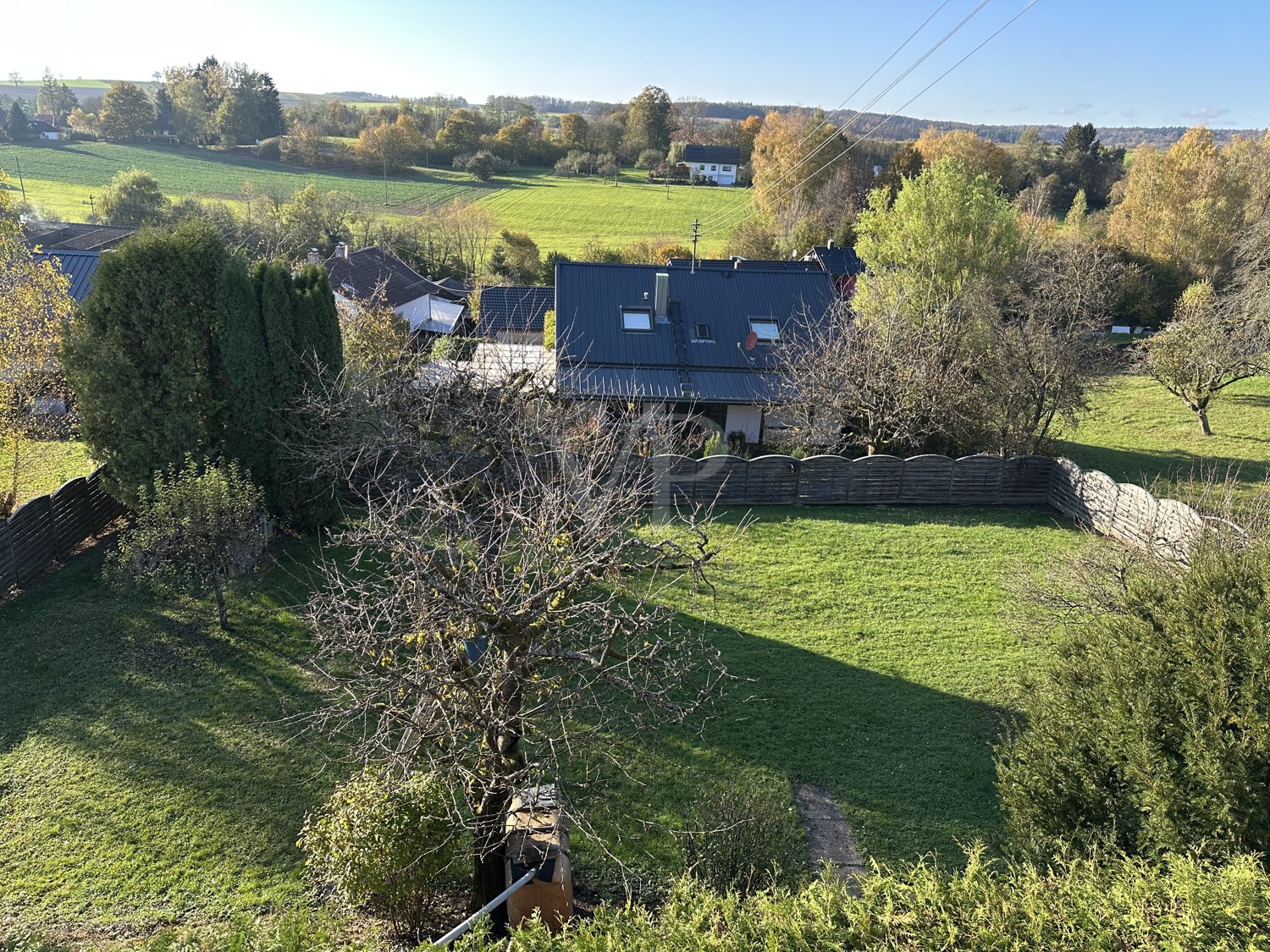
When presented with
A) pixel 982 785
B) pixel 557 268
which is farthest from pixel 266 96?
pixel 982 785

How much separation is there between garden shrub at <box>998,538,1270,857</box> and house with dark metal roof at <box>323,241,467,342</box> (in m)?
26.1

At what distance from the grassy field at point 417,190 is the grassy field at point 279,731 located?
35960mm

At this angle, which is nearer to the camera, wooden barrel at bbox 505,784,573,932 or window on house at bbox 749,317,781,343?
wooden barrel at bbox 505,784,573,932

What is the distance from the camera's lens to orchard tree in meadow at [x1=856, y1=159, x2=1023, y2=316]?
2289 centimetres

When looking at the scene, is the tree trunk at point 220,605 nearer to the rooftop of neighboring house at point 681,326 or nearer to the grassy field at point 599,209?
the rooftop of neighboring house at point 681,326

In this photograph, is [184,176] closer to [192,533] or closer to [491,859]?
[192,533]

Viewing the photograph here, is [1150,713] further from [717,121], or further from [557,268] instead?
[717,121]

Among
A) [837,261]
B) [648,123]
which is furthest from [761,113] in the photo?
[837,261]

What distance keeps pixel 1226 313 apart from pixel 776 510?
57.7 feet

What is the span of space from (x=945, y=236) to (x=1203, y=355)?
→ 759 cm

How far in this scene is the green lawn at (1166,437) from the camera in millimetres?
18438

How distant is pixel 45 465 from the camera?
15.9 metres

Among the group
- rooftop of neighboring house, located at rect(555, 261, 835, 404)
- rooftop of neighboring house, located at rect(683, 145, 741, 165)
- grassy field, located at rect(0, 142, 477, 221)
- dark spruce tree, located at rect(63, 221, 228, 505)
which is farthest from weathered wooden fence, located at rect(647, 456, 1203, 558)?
rooftop of neighboring house, located at rect(683, 145, 741, 165)

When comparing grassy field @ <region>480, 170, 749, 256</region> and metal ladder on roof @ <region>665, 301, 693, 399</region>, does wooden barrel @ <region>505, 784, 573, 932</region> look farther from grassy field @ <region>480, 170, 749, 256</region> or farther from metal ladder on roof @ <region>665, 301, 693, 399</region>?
grassy field @ <region>480, 170, 749, 256</region>
